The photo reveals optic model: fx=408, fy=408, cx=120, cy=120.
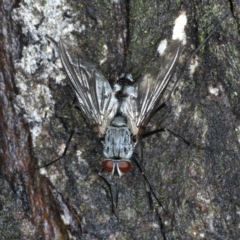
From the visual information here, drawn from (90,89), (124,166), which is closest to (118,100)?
(90,89)

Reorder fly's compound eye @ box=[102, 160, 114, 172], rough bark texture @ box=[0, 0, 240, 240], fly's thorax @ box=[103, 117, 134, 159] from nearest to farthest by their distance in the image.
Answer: rough bark texture @ box=[0, 0, 240, 240] → fly's compound eye @ box=[102, 160, 114, 172] → fly's thorax @ box=[103, 117, 134, 159]

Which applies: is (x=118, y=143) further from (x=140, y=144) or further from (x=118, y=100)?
(x=118, y=100)

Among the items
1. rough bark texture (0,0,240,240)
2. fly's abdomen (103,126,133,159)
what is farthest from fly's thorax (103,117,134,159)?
rough bark texture (0,0,240,240)

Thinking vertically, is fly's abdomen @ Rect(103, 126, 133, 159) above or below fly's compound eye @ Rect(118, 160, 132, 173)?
above

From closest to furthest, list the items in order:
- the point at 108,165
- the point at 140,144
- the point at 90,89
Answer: the point at 108,165 → the point at 140,144 → the point at 90,89

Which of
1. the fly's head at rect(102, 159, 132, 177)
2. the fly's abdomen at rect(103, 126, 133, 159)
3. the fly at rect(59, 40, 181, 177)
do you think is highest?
the fly at rect(59, 40, 181, 177)

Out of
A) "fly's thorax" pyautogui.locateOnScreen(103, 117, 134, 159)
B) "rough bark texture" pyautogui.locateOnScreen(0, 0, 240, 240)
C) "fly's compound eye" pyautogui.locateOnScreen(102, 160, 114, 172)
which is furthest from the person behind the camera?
"fly's thorax" pyautogui.locateOnScreen(103, 117, 134, 159)

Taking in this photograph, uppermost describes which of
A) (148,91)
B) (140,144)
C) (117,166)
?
(148,91)

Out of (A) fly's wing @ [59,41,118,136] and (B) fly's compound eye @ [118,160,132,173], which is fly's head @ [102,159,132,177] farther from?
(A) fly's wing @ [59,41,118,136]
